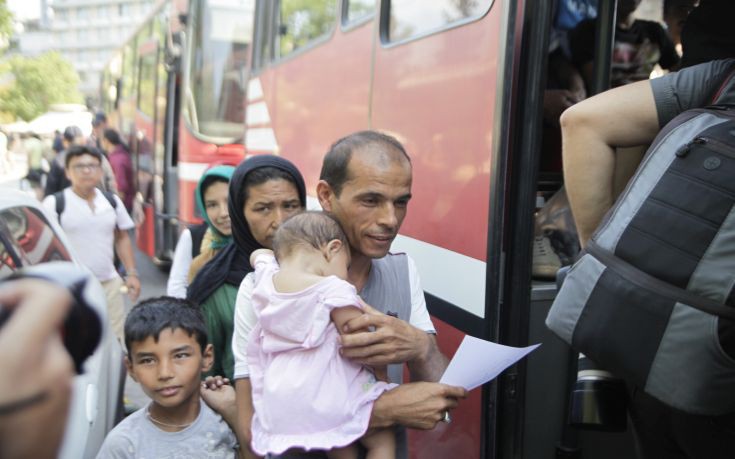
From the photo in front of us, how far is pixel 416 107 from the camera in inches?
117

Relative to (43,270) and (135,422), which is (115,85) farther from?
(43,270)

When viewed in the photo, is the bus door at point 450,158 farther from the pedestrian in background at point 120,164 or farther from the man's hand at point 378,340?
the pedestrian in background at point 120,164

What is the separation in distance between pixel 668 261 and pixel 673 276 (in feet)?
0.10

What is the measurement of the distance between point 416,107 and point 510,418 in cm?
131

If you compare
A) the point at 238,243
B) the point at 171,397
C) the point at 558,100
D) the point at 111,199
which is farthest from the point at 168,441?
the point at 111,199

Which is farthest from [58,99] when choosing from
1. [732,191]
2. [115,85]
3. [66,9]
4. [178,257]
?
[66,9]

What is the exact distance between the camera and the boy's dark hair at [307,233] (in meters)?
1.73

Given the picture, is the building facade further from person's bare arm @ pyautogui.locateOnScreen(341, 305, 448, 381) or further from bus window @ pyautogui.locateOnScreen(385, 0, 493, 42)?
person's bare arm @ pyautogui.locateOnScreen(341, 305, 448, 381)

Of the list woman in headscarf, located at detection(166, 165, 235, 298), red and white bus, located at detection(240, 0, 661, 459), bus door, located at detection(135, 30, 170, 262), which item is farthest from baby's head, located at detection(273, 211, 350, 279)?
bus door, located at detection(135, 30, 170, 262)

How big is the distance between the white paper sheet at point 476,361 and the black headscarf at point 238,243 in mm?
980

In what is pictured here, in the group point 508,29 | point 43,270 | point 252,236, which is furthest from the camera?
point 252,236

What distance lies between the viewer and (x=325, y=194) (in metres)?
1.94

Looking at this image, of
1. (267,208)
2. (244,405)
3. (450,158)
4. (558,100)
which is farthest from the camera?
(558,100)

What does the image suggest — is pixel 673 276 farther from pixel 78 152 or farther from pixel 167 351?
pixel 78 152
